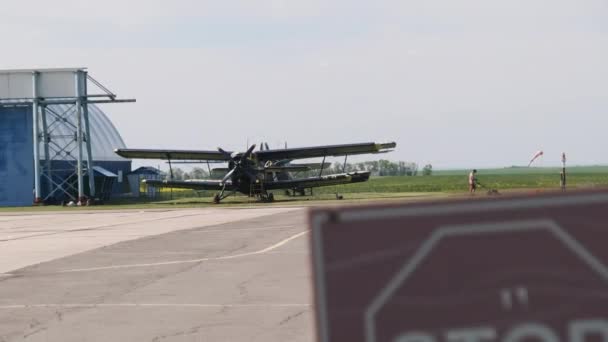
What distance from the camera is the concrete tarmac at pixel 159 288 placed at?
873 centimetres

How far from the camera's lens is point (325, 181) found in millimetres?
52469

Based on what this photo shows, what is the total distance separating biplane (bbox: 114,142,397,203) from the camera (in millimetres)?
50844

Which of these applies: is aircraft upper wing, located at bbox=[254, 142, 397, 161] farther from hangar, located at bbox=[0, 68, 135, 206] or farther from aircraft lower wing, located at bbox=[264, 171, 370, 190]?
hangar, located at bbox=[0, 68, 135, 206]

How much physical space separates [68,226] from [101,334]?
72.0 ft

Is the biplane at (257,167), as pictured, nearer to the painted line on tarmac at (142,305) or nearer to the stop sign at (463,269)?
the painted line on tarmac at (142,305)

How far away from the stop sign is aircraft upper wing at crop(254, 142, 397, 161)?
4907 cm

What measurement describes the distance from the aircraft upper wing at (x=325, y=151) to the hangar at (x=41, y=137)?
10.9m

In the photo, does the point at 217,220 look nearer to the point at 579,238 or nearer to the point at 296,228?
the point at 296,228

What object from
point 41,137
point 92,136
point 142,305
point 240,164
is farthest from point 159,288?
point 92,136

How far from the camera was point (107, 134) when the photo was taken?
82312mm

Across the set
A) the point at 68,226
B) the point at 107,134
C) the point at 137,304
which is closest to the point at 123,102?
the point at 107,134

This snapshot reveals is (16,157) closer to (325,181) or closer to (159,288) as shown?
(325,181)

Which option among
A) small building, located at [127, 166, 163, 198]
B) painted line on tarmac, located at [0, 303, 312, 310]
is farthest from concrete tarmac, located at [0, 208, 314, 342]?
small building, located at [127, 166, 163, 198]

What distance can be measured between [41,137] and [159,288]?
50434 mm
